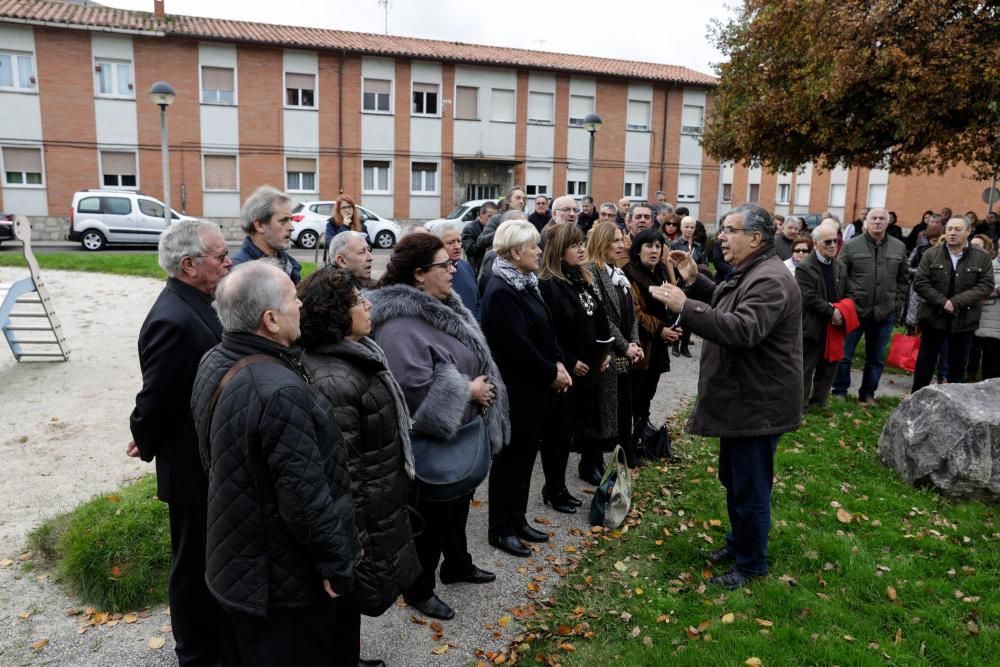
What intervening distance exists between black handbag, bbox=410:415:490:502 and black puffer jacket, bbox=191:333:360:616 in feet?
3.57

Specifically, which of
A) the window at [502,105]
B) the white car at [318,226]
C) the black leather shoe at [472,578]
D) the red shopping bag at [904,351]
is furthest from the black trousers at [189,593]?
the window at [502,105]

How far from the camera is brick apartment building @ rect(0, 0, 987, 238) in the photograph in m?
27.8

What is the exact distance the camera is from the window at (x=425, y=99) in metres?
31.8

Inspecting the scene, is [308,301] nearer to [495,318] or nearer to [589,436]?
[495,318]

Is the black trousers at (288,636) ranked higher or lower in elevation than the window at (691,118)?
lower

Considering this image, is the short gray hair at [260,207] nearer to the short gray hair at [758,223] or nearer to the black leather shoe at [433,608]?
the black leather shoe at [433,608]

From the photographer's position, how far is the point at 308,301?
296cm

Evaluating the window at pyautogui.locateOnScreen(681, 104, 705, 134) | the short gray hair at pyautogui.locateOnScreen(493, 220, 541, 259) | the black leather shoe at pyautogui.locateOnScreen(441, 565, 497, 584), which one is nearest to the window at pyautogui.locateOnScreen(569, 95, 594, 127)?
the window at pyautogui.locateOnScreen(681, 104, 705, 134)

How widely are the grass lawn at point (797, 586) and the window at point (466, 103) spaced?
2853 cm

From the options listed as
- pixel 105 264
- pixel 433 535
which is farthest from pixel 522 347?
pixel 105 264

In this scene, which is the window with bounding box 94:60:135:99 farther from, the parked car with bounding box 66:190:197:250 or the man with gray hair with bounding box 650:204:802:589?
the man with gray hair with bounding box 650:204:802:589

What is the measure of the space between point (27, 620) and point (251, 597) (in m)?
2.26

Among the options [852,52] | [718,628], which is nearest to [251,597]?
[718,628]

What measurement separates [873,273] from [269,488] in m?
7.25
